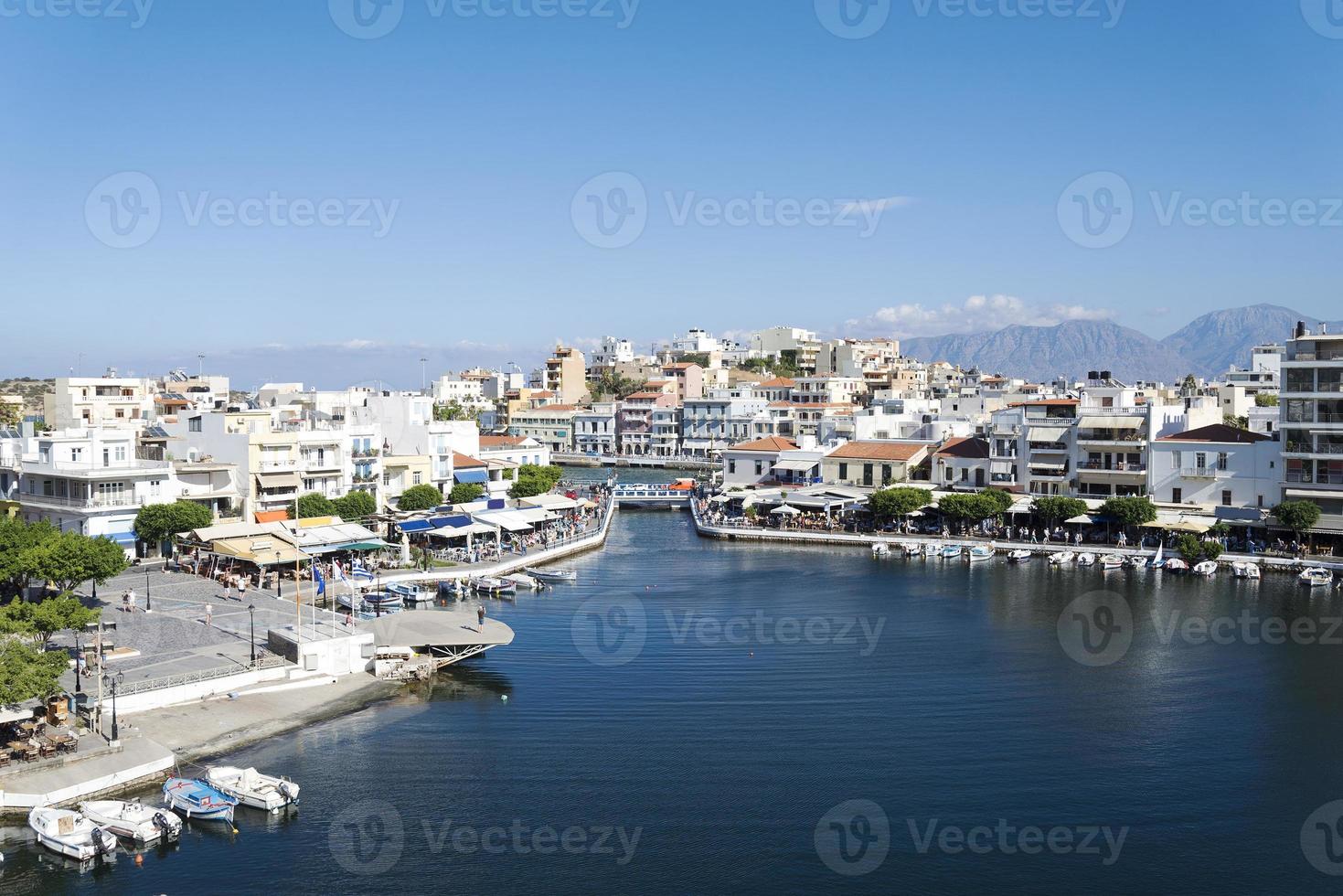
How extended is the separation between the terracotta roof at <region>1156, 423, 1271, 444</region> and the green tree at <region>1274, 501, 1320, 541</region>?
401cm

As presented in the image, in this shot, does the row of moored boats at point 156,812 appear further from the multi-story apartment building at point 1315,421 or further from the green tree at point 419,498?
the multi-story apartment building at point 1315,421

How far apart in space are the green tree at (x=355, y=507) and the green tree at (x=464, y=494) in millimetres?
5666

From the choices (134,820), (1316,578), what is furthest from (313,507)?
(1316,578)

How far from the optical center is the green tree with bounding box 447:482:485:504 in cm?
4962

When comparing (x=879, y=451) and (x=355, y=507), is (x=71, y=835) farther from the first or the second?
(x=879, y=451)

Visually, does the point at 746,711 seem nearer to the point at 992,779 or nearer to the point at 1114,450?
the point at 992,779

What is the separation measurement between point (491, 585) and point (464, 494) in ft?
41.3

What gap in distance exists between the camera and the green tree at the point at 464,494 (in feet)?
163

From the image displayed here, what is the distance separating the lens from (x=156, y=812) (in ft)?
59.6

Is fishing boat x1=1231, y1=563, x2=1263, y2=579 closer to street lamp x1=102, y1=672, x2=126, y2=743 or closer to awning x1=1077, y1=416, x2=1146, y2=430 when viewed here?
awning x1=1077, y1=416, x2=1146, y2=430

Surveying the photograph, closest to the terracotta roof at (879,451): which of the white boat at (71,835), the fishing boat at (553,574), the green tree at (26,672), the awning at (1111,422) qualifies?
the awning at (1111,422)

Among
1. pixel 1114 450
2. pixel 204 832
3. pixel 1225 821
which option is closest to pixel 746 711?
pixel 1225 821

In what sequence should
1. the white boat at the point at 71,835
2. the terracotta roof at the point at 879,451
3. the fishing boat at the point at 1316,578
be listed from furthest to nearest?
the terracotta roof at the point at 879,451 < the fishing boat at the point at 1316,578 < the white boat at the point at 71,835

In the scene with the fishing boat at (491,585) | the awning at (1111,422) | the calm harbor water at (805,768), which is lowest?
the calm harbor water at (805,768)
